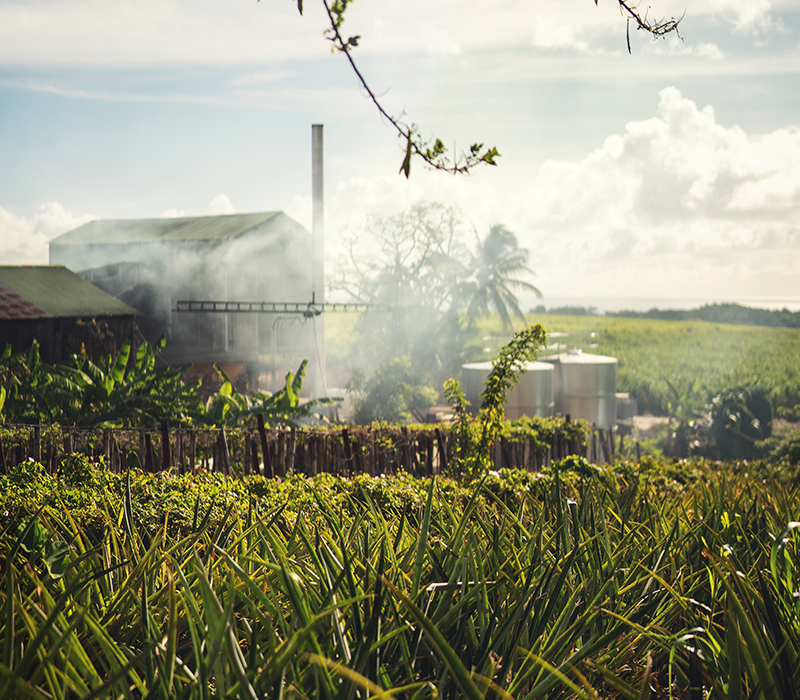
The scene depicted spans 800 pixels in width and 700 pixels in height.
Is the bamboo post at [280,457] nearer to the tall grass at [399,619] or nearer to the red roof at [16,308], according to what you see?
the tall grass at [399,619]

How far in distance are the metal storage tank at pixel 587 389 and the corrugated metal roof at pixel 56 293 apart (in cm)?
1323

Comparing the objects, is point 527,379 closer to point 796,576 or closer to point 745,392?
point 745,392

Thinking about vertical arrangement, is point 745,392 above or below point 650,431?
above

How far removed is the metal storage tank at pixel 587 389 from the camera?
2123 cm

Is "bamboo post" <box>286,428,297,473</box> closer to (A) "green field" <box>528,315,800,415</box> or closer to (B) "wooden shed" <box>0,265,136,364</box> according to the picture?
(B) "wooden shed" <box>0,265,136,364</box>

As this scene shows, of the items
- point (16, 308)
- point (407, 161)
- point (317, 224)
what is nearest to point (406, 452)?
point (407, 161)

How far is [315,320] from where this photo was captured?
21.2 meters

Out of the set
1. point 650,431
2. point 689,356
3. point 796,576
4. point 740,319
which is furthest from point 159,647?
point 740,319

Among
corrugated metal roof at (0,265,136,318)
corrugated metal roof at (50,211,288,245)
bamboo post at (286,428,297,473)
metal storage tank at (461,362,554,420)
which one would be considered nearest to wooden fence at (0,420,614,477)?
bamboo post at (286,428,297,473)

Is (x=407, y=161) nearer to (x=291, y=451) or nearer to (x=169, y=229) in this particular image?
(x=291, y=451)

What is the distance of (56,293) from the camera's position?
53.8 feet

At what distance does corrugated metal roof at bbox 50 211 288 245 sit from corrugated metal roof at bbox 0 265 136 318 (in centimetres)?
428

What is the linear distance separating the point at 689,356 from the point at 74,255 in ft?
123

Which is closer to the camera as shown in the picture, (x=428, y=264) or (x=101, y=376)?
(x=101, y=376)
